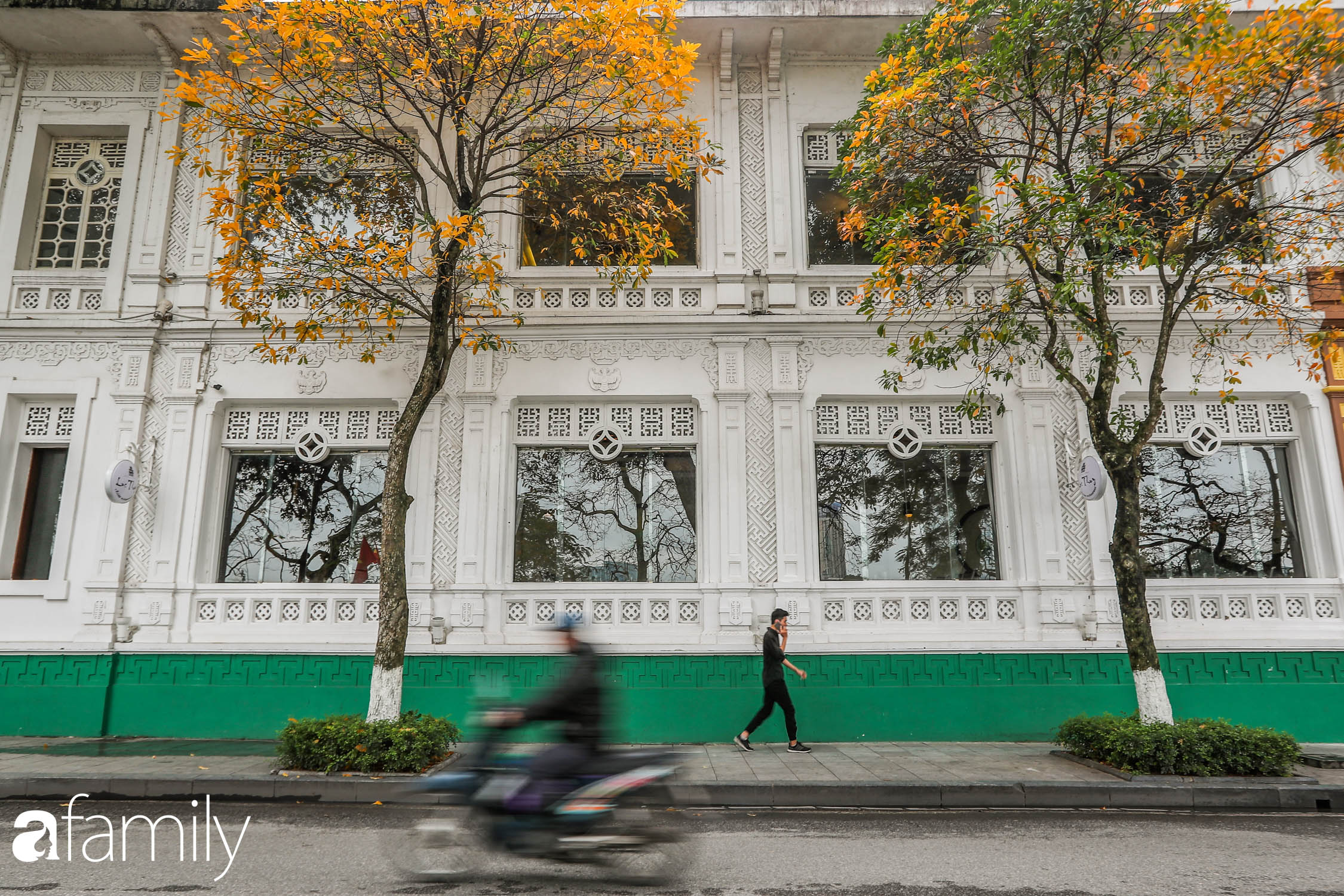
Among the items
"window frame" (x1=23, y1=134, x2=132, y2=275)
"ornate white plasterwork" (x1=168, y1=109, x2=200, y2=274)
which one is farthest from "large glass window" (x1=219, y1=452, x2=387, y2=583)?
"window frame" (x1=23, y1=134, x2=132, y2=275)

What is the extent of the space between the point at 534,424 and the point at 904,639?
17.6ft

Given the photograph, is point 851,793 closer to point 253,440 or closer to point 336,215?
point 253,440

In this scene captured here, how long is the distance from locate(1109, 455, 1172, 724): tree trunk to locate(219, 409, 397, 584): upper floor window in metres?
8.55

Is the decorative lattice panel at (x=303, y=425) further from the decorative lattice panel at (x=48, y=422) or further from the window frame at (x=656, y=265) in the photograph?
the window frame at (x=656, y=265)

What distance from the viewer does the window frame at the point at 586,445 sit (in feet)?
32.0

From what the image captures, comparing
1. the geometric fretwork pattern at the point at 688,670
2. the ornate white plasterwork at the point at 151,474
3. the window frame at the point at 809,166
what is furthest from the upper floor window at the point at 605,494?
the ornate white plasterwork at the point at 151,474

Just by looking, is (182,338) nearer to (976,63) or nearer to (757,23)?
(757,23)

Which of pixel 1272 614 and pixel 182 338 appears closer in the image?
pixel 1272 614

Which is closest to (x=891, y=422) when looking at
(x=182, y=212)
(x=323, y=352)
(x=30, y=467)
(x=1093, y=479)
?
(x=1093, y=479)

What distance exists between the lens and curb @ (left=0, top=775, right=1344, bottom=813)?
6.66 meters

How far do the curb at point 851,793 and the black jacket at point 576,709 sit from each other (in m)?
2.70

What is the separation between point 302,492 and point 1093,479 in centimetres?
989

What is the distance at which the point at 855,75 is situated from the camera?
36.8 feet

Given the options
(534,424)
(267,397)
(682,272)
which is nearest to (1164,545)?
(682,272)
